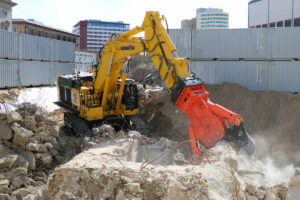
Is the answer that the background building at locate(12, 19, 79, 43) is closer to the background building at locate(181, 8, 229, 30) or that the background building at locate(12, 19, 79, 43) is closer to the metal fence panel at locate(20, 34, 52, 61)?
the metal fence panel at locate(20, 34, 52, 61)

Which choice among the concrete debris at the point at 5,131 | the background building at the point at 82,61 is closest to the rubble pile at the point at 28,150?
the concrete debris at the point at 5,131

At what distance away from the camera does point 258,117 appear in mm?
11438

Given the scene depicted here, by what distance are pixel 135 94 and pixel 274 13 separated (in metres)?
24.5

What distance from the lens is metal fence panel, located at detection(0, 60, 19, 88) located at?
1507 centimetres

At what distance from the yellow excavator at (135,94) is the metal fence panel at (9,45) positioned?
18.9 ft

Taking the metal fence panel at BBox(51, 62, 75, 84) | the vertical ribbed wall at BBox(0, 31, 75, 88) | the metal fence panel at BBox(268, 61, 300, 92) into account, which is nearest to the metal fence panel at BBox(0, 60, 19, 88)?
the vertical ribbed wall at BBox(0, 31, 75, 88)

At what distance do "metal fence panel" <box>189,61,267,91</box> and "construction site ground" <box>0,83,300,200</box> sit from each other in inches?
18.6

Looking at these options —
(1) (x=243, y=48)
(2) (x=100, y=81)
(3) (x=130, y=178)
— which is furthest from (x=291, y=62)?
(3) (x=130, y=178)

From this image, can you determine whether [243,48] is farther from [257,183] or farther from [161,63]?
[257,183]

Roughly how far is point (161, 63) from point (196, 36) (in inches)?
235

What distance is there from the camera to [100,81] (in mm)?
10039

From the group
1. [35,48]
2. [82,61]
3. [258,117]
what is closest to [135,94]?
[258,117]

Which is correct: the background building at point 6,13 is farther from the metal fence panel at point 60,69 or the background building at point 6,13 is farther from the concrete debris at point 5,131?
the concrete debris at point 5,131

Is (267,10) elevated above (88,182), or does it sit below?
above
